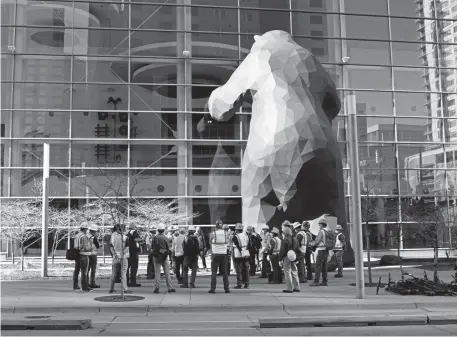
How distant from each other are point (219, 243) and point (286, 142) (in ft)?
15.0

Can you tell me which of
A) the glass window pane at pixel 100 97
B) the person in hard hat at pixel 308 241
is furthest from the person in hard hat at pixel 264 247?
the glass window pane at pixel 100 97

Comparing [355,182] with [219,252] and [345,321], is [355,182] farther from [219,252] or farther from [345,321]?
[345,321]

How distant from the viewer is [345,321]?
8.56m

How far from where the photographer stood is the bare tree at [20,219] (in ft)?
71.9

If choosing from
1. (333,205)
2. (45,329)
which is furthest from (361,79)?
(45,329)

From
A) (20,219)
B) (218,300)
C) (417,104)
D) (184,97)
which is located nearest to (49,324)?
(218,300)

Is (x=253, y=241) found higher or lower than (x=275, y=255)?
higher

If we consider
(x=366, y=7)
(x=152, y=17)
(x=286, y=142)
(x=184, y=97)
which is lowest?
(x=286, y=142)

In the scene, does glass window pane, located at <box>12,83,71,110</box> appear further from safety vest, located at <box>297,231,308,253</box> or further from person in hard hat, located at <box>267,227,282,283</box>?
safety vest, located at <box>297,231,308,253</box>

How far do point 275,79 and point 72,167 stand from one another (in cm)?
1304

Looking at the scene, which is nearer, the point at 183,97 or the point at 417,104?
the point at 183,97

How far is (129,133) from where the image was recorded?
2647cm

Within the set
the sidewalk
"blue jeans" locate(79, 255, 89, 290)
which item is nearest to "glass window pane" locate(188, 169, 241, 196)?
the sidewalk

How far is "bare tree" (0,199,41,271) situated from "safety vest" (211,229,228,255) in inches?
429
